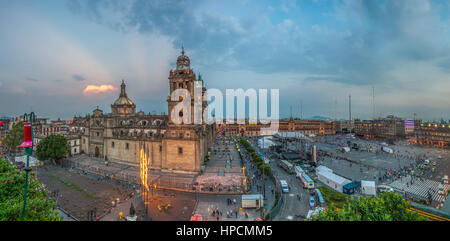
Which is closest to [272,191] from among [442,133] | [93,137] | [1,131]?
[93,137]

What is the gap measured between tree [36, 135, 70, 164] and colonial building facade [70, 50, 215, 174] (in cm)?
741

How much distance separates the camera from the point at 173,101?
120 ft

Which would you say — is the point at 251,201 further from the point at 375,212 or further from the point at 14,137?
the point at 14,137

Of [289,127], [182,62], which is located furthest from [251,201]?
[289,127]

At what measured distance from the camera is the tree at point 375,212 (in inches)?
412

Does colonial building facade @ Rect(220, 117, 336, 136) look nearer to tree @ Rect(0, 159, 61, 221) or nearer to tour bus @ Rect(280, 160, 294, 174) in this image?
tour bus @ Rect(280, 160, 294, 174)

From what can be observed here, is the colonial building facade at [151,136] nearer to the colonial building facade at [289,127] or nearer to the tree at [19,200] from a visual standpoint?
the tree at [19,200]

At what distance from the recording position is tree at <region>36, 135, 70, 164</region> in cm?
3625

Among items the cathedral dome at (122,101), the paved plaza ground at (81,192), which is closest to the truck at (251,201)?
the paved plaza ground at (81,192)

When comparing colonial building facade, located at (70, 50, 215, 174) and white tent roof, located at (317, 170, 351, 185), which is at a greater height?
colonial building facade, located at (70, 50, 215, 174)

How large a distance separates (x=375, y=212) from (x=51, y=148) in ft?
159

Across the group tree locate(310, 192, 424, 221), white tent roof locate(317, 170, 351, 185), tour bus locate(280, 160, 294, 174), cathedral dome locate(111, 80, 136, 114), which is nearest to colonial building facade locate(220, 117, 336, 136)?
→ cathedral dome locate(111, 80, 136, 114)
